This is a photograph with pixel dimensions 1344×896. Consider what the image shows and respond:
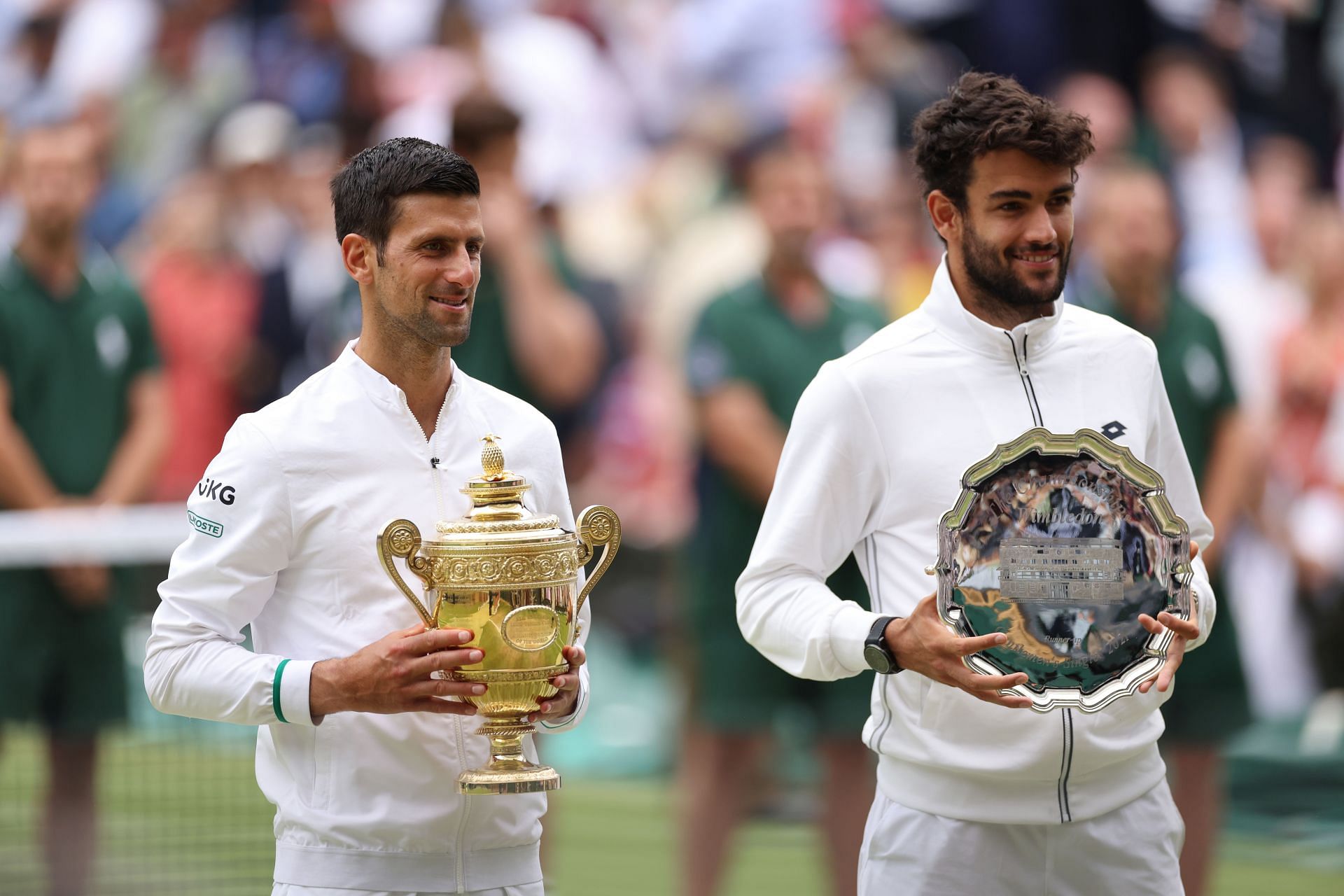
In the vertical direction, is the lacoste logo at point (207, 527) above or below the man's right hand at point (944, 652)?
above

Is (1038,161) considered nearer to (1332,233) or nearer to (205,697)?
(205,697)

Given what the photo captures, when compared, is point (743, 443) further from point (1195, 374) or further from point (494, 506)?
point (494, 506)

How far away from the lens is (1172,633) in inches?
116

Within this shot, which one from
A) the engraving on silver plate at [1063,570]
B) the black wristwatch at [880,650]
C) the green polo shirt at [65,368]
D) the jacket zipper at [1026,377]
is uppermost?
the green polo shirt at [65,368]

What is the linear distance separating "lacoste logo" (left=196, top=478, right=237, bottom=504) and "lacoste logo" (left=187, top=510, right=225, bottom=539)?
3 cm

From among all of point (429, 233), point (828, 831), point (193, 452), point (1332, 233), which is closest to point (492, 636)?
point (429, 233)

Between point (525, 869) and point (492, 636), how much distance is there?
43cm

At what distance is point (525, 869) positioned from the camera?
3029mm

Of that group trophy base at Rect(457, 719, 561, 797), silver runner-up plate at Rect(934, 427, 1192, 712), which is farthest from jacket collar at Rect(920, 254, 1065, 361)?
trophy base at Rect(457, 719, 561, 797)

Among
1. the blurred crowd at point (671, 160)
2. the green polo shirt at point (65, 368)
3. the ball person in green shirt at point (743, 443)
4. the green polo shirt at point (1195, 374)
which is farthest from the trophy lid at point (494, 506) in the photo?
the green polo shirt at point (65, 368)

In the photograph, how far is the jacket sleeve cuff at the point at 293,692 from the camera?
280 cm

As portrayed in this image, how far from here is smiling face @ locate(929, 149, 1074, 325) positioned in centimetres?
316

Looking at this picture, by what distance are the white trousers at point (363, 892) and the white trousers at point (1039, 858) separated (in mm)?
645

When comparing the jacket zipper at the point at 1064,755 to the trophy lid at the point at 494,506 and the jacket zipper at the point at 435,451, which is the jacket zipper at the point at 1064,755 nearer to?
the trophy lid at the point at 494,506
